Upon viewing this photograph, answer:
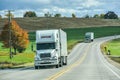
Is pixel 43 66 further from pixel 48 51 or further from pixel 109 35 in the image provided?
pixel 109 35

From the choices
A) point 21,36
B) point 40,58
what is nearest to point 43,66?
point 40,58

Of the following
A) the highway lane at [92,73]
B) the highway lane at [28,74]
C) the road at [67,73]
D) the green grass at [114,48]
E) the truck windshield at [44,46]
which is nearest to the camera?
the highway lane at [92,73]

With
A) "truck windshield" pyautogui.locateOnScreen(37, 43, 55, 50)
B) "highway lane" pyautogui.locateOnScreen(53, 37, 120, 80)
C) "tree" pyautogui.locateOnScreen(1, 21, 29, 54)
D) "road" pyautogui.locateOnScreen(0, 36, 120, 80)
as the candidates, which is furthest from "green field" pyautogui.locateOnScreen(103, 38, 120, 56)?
"truck windshield" pyautogui.locateOnScreen(37, 43, 55, 50)

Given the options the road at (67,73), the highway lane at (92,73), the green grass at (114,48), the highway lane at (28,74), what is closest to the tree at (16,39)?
the green grass at (114,48)

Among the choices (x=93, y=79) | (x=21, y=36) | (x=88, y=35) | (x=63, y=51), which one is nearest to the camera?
(x=93, y=79)

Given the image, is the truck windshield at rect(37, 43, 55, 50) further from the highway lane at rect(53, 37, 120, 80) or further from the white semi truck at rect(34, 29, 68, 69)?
the highway lane at rect(53, 37, 120, 80)

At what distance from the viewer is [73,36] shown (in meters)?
176

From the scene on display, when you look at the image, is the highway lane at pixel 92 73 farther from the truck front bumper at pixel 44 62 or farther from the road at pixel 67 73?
the truck front bumper at pixel 44 62

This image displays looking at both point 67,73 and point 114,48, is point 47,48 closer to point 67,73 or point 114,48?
point 67,73

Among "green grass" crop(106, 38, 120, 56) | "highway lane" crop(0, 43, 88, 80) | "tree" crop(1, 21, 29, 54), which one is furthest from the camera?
"tree" crop(1, 21, 29, 54)

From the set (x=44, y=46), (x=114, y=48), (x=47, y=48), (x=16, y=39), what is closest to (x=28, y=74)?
(x=44, y=46)

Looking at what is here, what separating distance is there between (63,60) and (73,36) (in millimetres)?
121076

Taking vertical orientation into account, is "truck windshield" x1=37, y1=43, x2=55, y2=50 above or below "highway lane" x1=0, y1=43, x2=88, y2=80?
above

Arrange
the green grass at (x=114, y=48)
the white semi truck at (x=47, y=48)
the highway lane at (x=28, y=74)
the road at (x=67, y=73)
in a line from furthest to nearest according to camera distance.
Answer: the green grass at (x=114, y=48)
the white semi truck at (x=47, y=48)
the highway lane at (x=28, y=74)
the road at (x=67, y=73)
